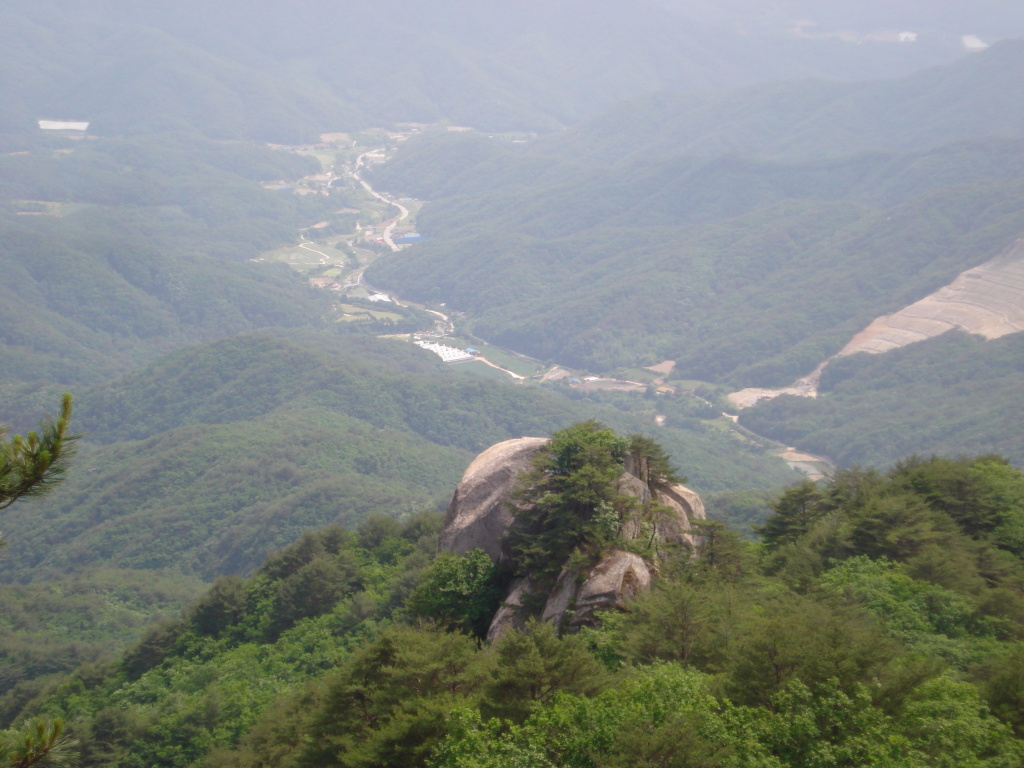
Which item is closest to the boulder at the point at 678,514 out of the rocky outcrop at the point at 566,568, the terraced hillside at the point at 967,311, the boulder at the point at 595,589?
the rocky outcrop at the point at 566,568

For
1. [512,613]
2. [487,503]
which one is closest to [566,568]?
[512,613]

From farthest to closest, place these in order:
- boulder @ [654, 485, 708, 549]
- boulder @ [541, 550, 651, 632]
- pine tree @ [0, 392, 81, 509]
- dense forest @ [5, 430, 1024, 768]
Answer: boulder @ [654, 485, 708, 549] < boulder @ [541, 550, 651, 632] < dense forest @ [5, 430, 1024, 768] < pine tree @ [0, 392, 81, 509]

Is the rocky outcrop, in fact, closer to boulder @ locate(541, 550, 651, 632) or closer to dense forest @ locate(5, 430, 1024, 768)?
boulder @ locate(541, 550, 651, 632)

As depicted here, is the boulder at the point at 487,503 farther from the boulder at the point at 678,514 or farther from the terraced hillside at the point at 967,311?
the terraced hillside at the point at 967,311

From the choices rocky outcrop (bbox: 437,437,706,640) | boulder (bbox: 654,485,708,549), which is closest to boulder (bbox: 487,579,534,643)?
rocky outcrop (bbox: 437,437,706,640)

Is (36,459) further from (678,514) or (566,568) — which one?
(678,514)

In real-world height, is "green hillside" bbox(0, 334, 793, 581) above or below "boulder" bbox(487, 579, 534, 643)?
below

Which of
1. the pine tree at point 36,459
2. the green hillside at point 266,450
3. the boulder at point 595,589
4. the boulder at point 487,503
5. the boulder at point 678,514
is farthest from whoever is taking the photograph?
the green hillside at point 266,450

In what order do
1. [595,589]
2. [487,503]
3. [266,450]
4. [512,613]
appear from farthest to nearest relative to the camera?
[266,450] < [487,503] < [512,613] < [595,589]
